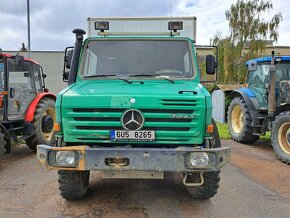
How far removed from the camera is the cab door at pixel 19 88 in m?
7.21

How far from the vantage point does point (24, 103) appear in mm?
7645

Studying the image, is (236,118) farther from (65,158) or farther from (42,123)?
(65,158)

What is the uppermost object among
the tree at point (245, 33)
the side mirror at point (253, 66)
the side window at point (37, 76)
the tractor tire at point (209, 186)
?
the tree at point (245, 33)

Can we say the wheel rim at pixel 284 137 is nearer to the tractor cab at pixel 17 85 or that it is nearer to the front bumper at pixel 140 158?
the front bumper at pixel 140 158

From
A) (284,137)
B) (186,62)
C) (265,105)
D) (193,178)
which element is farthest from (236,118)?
(193,178)

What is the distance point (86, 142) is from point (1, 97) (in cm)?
389

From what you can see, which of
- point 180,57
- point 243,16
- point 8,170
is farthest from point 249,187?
point 243,16

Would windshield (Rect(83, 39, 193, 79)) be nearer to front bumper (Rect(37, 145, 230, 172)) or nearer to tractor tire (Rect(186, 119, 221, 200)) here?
tractor tire (Rect(186, 119, 221, 200))

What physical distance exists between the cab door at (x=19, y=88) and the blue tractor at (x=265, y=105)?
5.32 m

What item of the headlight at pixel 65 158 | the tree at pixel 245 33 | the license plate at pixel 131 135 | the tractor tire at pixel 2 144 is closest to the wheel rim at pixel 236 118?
the tractor tire at pixel 2 144

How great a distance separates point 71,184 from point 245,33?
2003 centimetres

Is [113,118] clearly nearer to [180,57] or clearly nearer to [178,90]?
[178,90]

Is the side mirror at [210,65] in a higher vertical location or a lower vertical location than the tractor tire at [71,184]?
higher

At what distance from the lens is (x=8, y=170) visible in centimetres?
612
